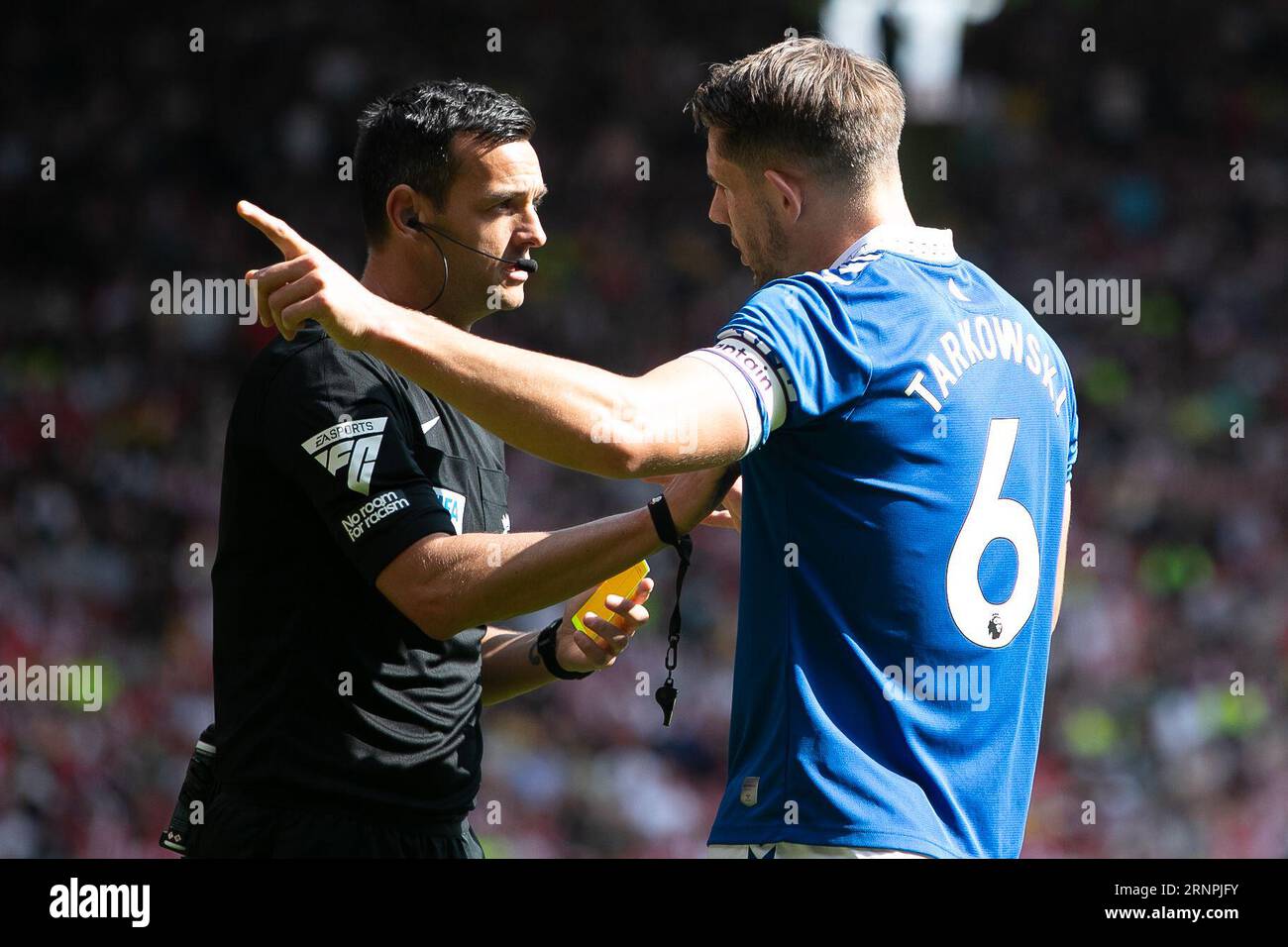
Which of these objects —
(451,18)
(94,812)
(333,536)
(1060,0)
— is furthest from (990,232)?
(333,536)

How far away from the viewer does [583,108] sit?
10062 mm

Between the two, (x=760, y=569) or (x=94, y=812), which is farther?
(x=94, y=812)

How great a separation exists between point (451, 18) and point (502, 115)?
775 centimetres

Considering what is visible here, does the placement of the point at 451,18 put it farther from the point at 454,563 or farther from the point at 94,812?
the point at 454,563

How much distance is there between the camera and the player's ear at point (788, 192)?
2197mm

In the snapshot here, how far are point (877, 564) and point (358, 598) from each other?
96cm

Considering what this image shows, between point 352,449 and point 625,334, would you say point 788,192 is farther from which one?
point 625,334

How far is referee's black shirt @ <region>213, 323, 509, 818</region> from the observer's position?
2.46 meters

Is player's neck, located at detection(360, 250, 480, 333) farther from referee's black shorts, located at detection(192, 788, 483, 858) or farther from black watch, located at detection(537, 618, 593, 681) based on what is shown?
referee's black shorts, located at detection(192, 788, 483, 858)

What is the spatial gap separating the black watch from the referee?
14 cm
